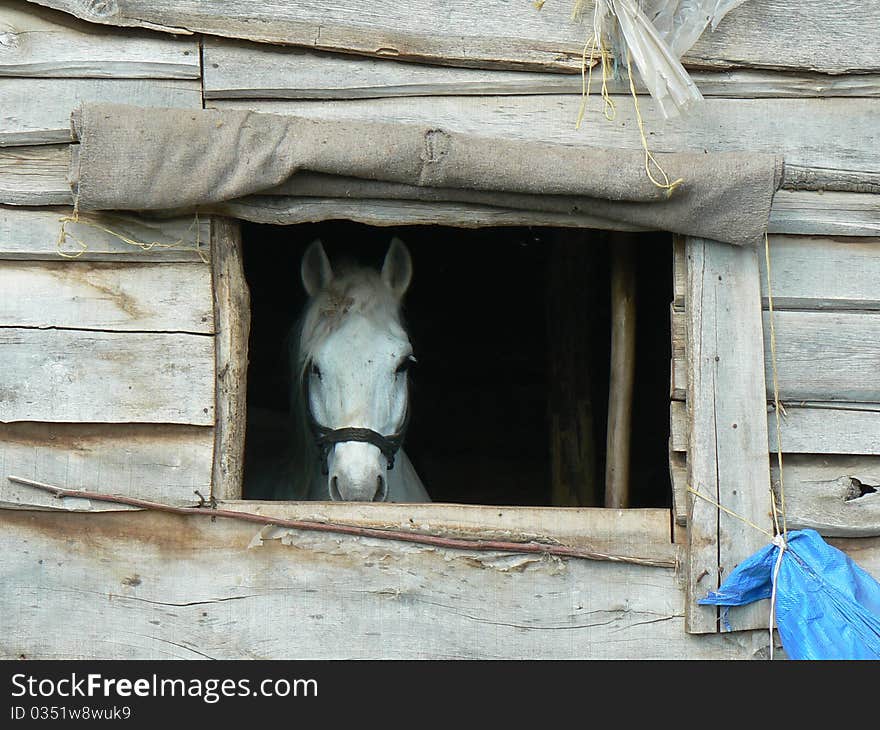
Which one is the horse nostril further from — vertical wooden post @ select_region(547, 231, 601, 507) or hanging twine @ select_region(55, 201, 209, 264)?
vertical wooden post @ select_region(547, 231, 601, 507)

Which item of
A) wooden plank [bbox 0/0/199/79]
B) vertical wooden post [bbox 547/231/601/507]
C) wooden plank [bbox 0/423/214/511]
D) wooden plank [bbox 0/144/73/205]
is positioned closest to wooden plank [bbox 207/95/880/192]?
wooden plank [bbox 0/0/199/79]

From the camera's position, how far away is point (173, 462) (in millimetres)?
2523

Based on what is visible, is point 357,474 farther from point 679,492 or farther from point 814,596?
point 814,596

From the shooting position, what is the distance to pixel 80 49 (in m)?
2.52

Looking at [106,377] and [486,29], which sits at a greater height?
[486,29]

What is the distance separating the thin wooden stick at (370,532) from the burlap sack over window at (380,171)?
72cm

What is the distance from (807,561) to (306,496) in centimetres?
171

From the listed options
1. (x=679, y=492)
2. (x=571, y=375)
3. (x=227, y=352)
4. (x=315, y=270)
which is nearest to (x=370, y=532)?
(x=227, y=352)

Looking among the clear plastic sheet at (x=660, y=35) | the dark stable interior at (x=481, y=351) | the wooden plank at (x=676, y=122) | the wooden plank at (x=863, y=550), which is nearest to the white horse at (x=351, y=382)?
the wooden plank at (x=676, y=122)

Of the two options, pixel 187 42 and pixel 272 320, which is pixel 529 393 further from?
pixel 187 42

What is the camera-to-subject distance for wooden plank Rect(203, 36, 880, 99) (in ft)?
8.38

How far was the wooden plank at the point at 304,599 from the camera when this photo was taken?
8.27 ft

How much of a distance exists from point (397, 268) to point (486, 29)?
3.61 feet

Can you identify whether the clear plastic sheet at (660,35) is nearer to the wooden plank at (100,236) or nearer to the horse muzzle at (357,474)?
the wooden plank at (100,236)
